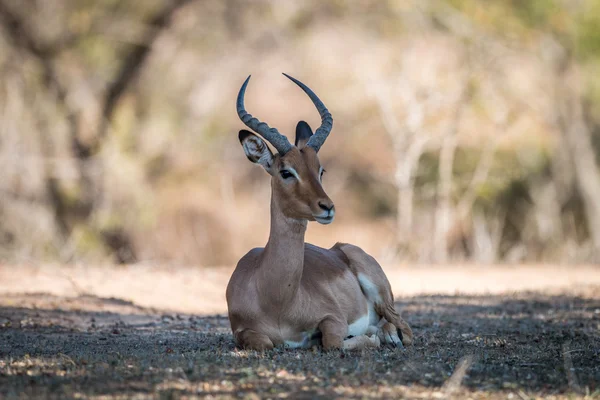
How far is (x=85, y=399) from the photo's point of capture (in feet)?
18.4

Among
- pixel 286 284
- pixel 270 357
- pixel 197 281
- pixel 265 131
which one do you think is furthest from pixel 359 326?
pixel 197 281

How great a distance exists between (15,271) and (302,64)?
613 inches

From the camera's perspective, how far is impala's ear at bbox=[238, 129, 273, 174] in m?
8.41

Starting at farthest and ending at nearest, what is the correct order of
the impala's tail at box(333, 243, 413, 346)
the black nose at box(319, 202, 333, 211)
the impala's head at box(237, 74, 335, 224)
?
the impala's tail at box(333, 243, 413, 346) < the impala's head at box(237, 74, 335, 224) < the black nose at box(319, 202, 333, 211)

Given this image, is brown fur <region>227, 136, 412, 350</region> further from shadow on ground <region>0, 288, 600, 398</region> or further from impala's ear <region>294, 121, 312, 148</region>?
impala's ear <region>294, 121, 312, 148</region>

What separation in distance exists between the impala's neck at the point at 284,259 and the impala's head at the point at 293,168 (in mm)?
110

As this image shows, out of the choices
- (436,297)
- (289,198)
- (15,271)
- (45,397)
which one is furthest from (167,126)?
(45,397)

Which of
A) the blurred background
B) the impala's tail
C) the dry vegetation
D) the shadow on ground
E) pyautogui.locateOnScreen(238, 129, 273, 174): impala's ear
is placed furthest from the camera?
the blurred background

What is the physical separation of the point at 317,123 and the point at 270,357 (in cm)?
2174

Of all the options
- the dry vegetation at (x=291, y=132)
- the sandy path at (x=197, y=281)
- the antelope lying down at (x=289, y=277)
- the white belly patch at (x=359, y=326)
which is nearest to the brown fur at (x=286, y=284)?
the antelope lying down at (x=289, y=277)

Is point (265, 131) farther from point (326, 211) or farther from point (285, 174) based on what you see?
point (326, 211)

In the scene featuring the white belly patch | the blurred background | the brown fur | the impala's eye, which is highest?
the blurred background

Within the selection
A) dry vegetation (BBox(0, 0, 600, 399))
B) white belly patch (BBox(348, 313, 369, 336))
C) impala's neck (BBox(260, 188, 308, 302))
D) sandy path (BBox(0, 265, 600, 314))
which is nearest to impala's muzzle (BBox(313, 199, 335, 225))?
impala's neck (BBox(260, 188, 308, 302))

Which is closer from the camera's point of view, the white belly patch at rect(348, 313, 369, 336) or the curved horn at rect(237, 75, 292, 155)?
the curved horn at rect(237, 75, 292, 155)
